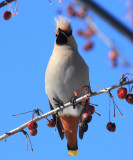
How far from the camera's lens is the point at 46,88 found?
3.16 m

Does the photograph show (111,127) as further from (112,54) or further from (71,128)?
(112,54)

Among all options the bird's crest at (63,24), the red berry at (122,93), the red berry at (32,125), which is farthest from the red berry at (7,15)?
the bird's crest at (63,24)

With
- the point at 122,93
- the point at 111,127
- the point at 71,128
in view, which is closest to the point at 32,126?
the point at 111,127

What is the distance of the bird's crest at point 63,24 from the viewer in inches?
135

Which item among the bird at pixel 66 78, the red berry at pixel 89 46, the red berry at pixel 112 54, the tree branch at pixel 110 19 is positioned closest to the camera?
the tree branch at pixel 110 19

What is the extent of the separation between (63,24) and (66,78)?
808mm

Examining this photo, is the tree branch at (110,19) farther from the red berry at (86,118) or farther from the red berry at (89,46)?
the red berry at (86,118)

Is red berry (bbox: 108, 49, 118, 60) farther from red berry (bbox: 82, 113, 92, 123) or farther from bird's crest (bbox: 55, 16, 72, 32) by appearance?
bird's crest (bbox: 55, 16, 72, 32)

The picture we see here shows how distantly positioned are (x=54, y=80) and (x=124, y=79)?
1.40 m

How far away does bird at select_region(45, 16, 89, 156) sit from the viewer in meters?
2.99

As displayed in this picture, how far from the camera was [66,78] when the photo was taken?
2.99m

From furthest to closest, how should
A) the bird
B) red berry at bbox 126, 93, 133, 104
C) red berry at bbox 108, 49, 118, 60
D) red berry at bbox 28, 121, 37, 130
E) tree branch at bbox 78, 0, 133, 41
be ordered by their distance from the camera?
1. the bird
2. red berry at bbox 28, 121, 37, 130
3. red berry at bbox 126, 93, 133, 104
4. red berry at bbox 108, 49, 118, 60
5. tree branch at bbox 78, 0, 133, 41

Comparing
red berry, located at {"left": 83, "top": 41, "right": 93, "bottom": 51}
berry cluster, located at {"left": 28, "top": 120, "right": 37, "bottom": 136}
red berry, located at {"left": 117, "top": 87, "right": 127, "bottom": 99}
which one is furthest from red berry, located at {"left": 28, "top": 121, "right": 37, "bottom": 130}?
red berry, located at {"left": 83, "top": 41, "right": 93, "bottom": 51}

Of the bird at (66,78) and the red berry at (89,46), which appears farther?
the bird at (66,78)
